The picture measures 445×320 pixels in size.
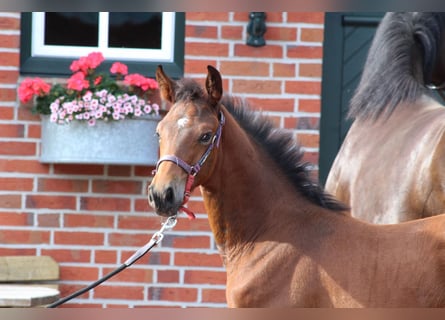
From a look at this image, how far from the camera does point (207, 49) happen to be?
443cm

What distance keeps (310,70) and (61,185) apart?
152cm

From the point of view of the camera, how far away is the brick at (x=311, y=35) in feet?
14.6

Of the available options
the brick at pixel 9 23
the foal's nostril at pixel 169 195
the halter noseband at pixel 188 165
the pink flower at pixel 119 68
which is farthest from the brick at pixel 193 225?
the foal's nostril at pixel 169 195

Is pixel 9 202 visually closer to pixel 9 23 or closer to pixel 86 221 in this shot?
pixel 86 221

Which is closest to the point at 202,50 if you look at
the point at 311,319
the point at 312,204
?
the point at 312,204

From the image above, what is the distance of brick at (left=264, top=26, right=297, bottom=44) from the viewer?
4.44 meters

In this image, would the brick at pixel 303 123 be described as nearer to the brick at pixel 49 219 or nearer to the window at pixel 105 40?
the window at pixel 105 40

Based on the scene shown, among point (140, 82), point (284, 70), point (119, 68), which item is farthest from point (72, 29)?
point (284, 70)

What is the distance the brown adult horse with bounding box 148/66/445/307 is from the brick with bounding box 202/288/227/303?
168 cm

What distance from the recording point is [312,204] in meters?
2.73

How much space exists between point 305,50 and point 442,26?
0.95 metres

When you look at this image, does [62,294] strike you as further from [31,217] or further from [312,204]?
[312,204]

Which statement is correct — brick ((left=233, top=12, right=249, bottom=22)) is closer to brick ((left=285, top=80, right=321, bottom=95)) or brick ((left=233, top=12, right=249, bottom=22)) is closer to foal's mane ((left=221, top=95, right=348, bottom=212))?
brick ((left=285, top=80, right=321, bottom=95))

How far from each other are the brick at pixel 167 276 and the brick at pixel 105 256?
0.84 feet
